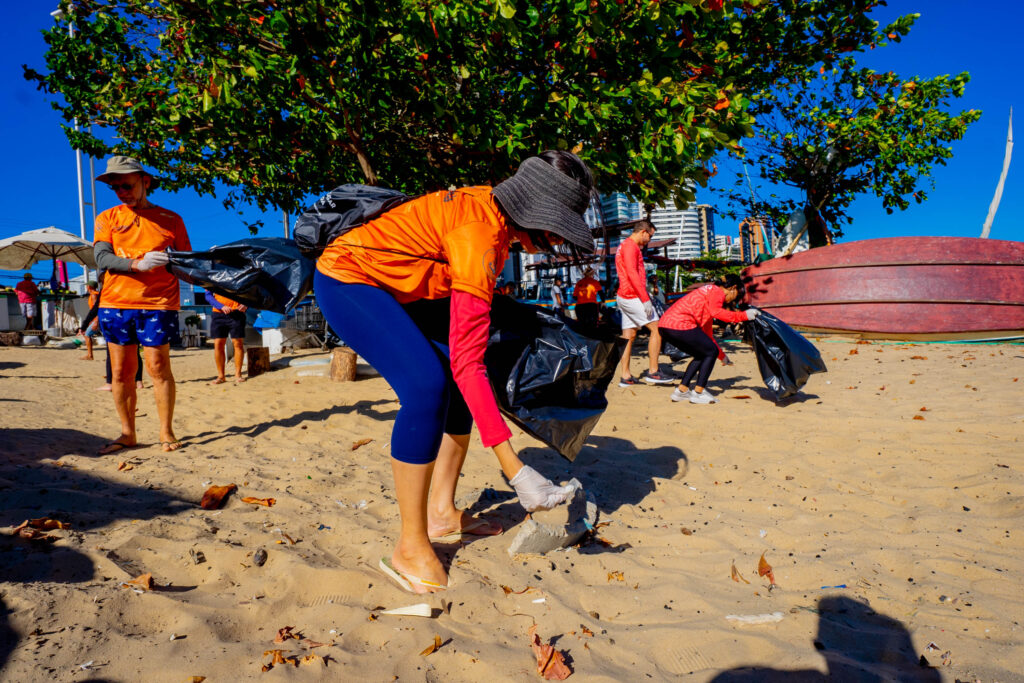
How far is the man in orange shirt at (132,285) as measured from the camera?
3691 millimetres

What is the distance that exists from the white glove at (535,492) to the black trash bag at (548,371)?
438 mm

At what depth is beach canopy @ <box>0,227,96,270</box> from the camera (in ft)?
43.0

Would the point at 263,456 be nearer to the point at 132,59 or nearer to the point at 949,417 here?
the point at 949,417

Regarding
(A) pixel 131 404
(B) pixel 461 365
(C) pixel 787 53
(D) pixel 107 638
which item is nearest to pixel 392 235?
(B) pixel 461 365

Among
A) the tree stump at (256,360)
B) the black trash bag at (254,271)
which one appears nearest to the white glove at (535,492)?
the black trash bag at (254,271)

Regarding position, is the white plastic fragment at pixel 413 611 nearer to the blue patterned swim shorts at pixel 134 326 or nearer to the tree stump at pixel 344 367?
the blue patterned swim shorts at pixel 134 326

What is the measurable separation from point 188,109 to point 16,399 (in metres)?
3.52

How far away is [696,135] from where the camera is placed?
4805 millimetres

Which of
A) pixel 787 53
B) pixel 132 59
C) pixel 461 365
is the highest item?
pixel 787 53

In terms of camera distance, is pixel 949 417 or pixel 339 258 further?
pixel 949 417

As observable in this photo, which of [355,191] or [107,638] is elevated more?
[355,191]

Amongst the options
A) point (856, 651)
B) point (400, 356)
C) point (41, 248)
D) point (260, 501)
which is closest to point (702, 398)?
point (856, 651)

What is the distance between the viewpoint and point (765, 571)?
2.37 m

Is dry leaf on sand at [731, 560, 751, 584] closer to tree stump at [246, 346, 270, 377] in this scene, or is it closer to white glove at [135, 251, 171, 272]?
white glove at [135, 251, 171, 272]
